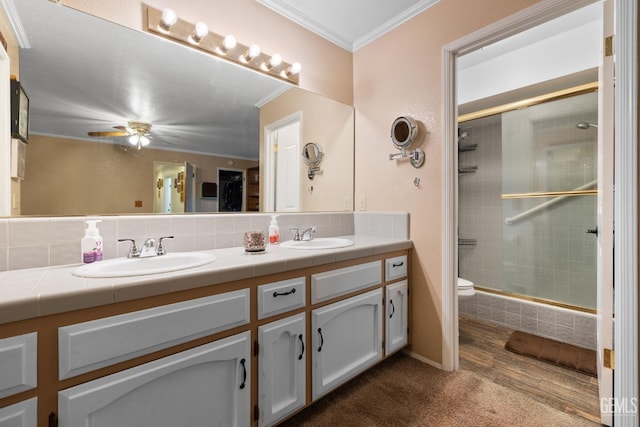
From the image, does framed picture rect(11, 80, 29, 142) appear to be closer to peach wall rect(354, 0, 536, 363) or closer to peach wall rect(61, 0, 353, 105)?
peach wall rect(61, 0, 353, 105)

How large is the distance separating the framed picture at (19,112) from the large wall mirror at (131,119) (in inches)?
0.8

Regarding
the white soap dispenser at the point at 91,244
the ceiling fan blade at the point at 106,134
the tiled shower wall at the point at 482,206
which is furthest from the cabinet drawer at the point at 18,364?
the tiled shower wall at the point at 482,206

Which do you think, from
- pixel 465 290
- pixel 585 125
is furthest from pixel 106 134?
pixel 585 125

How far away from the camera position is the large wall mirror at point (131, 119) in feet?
3.84

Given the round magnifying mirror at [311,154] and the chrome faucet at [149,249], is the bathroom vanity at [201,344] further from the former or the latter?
the round magnifying mirror at [311,154]

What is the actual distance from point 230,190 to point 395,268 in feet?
3.78

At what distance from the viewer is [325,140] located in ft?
7.26

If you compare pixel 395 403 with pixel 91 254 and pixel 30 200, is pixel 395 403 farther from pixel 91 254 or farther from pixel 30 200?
pixel 30 200

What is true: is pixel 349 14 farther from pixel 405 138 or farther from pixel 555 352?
pixel 555 352

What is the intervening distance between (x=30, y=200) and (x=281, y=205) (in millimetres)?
1210

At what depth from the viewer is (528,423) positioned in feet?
4.43

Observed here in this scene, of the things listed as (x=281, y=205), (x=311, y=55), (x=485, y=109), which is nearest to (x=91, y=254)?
(x=281, y=205)

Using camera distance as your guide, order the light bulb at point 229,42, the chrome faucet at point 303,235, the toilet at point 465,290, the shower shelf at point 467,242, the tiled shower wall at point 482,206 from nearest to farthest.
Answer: the light bulb at point 229,42
the chrome faucet at point 303,235
the toilet at point 465,290
the tiled shower wall at point 482,206
the shower shelf at point 467,242

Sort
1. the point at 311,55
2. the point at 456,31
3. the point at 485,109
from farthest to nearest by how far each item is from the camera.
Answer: the point at 485,109 → the point at 311,55 → the point at 456,31
